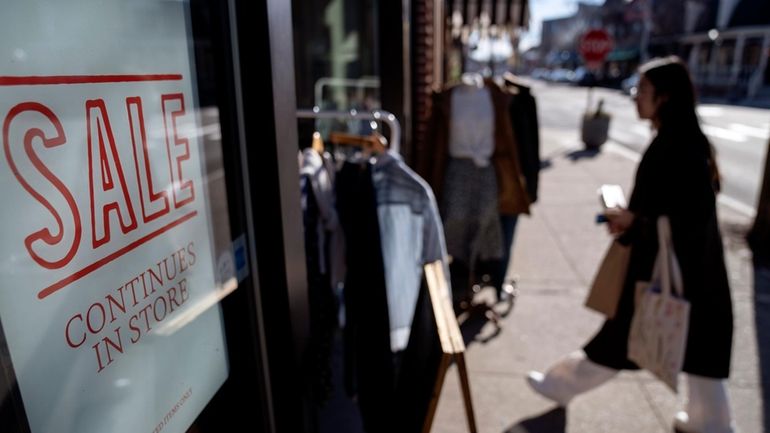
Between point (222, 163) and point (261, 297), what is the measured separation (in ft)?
1.42

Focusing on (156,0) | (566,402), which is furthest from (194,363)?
(566,402)

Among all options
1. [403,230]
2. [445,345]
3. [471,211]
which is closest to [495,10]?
Result: [471,211]

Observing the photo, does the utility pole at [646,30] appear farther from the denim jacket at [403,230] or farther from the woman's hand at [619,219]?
the denim jacket at [403,230]

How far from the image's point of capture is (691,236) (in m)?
2.50

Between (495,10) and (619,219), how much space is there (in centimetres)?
751

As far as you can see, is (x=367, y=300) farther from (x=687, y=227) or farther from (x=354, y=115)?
(x=687, y=227)

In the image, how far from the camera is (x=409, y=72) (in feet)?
16.0

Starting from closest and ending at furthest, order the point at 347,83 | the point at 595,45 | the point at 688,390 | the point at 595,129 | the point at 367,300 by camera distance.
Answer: the point at 367,300, the point at 688,390, the point at 347,83, the point at 595,129, the point at 595,45

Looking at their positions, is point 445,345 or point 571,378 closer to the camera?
point 445,345

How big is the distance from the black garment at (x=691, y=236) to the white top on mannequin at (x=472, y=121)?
1.33 metres

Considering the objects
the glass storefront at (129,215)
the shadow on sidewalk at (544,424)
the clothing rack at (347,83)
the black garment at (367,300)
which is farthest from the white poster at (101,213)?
the clothing rack at (347,83)

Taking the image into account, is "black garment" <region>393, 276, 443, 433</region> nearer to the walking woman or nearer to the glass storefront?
the glass storefront

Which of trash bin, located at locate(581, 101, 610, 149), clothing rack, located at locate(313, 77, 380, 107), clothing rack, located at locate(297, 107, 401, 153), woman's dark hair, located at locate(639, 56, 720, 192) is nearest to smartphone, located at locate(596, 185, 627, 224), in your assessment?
woman's dark hair, located at locate(639, 56, 720, 192)

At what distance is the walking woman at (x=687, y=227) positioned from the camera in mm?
2473
